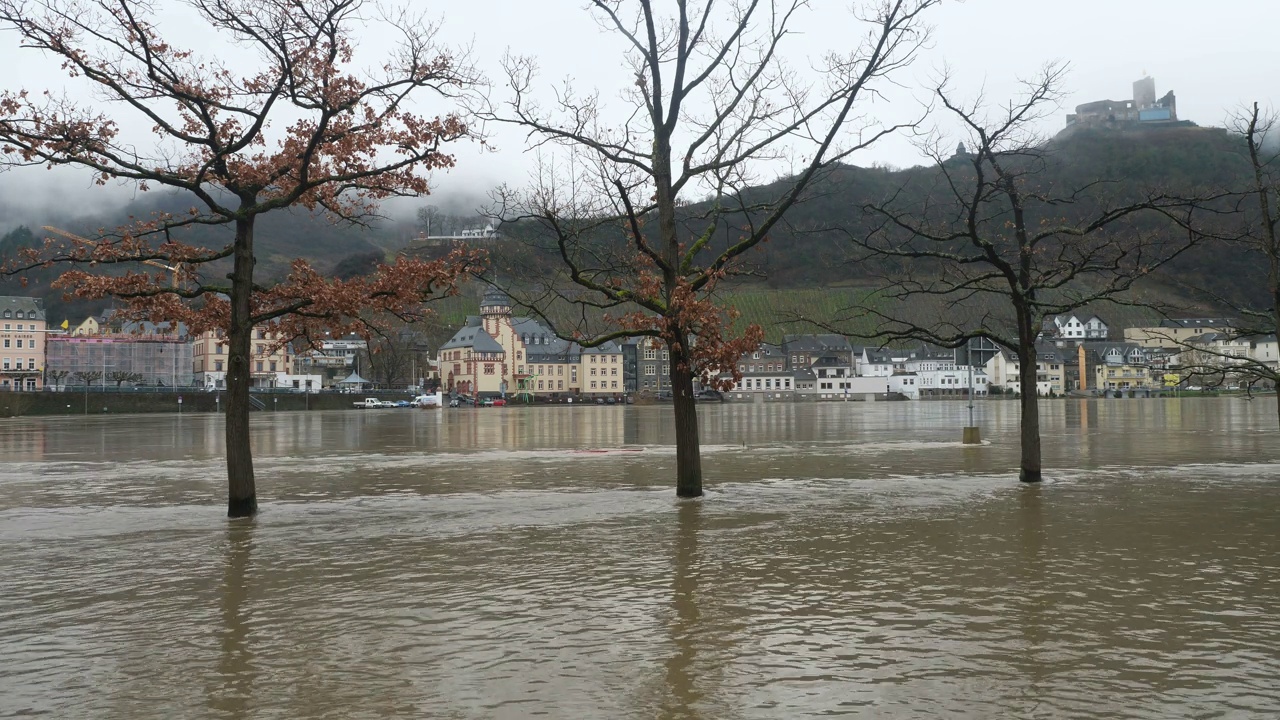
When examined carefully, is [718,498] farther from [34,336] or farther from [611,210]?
[34,336]

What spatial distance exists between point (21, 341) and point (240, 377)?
157 metres

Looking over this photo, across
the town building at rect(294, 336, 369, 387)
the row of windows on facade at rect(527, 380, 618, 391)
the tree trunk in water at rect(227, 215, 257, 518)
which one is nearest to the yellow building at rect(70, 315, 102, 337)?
the town building at rect(294, 336, 369, 387)

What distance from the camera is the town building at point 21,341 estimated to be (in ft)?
474

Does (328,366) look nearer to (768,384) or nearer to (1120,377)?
(768,384)

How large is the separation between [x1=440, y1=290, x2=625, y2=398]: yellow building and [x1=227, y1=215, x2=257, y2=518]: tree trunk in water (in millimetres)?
149012

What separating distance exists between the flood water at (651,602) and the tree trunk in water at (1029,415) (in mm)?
798

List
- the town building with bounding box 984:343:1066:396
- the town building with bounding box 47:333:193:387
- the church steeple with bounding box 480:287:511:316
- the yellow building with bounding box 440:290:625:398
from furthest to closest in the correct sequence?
the town building with bounding box 984:343:1066:396, the yellow building with bounding box 440:290:625:398, the town building with bounding box 47:333:193:387, the church steeple with bounding box 480:287:511:316

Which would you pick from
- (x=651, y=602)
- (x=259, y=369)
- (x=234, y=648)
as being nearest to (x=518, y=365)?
(x=259, y=369)

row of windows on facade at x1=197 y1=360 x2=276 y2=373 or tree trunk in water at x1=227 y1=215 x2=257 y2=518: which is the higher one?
row of windows on facade at x1=197 y1=360 x2=276 y2=373

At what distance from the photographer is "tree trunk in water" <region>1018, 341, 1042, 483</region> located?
19.0 metres

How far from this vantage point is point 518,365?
18012cm

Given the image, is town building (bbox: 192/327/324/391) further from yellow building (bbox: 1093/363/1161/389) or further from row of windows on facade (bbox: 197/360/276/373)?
yellow building (bbox: 1093/363/1161/389)

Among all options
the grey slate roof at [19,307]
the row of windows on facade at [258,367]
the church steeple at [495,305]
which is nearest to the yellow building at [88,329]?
the grey slate roof at [19,307]

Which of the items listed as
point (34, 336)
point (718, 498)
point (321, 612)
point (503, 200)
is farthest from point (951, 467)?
point (34, 336)
